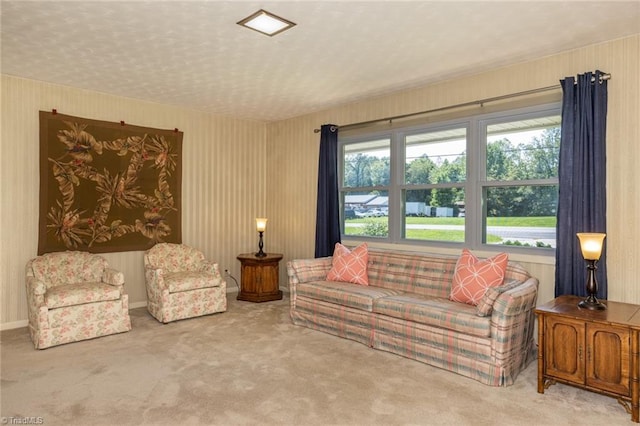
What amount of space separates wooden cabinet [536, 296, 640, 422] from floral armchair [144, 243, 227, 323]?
11.5ft

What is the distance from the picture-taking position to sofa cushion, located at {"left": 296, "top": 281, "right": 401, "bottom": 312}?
13.0 feet

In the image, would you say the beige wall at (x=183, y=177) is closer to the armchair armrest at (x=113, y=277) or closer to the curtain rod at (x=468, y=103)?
the armchair armrest at (x=113, y=277)

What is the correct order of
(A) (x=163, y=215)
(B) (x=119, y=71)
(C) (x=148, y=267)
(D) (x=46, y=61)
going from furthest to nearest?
(A) (x=163, y=215), (C) (x=148, y=267), (B) (x=119, y=71), (D) (x=46, y=61)

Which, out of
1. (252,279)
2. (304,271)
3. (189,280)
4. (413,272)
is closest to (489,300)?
(413,272)

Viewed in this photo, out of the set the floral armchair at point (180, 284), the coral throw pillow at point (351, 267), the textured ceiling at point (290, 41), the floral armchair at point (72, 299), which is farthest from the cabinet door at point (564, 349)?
the floral armchair at point (72, 299)

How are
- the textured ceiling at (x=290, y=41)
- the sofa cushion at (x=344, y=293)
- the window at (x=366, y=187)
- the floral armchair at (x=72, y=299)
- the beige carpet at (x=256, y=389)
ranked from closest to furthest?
the beige carpet at (x=256, y=389) → the textured ceiling at (x=290, y=41) → the floral armchair at (x=72, y=299) → the sofa cushion at (x=344, y=293) → the window at (x=366, y=187)

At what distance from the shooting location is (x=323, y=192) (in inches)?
222

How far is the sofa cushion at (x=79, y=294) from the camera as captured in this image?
3.90 metres

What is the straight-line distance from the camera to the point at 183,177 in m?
5.79

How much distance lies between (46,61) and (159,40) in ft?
4.53

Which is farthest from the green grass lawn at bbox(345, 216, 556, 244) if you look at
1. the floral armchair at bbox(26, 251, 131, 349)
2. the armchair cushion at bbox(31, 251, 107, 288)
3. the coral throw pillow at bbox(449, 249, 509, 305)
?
the armchair cushion at bbox(31, 251, 107, 288)

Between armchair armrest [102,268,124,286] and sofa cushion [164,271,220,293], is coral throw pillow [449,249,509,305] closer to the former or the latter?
sofa cushion [164,271,220,293]

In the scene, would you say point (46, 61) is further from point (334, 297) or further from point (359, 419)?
point (359, 419)

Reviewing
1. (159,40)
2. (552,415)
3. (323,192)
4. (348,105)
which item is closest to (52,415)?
(159,40)
